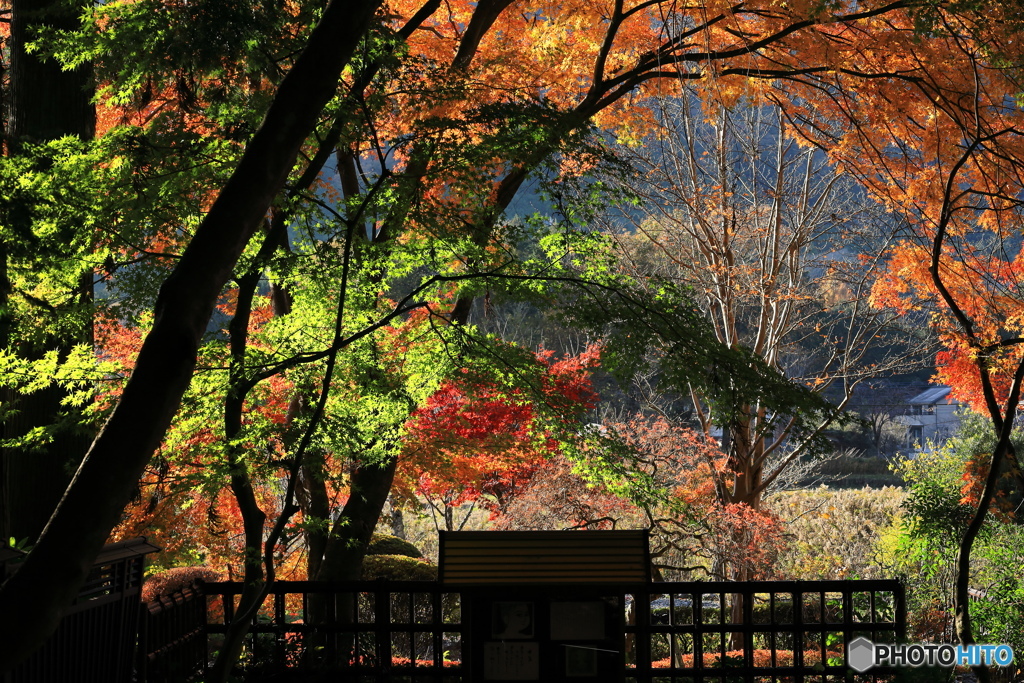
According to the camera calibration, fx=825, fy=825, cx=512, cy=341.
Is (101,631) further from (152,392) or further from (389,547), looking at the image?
(389,547)

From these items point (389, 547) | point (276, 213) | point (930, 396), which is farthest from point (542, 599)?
point (930, 396)

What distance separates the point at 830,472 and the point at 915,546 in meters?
19.4

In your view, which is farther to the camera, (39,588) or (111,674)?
(111,674)

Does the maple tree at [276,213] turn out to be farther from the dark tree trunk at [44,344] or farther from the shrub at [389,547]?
the shrub at [389,547]

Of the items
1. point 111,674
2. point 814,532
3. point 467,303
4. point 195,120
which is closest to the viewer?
point 111,674

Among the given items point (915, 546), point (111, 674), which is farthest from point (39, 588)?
point (915, 546)

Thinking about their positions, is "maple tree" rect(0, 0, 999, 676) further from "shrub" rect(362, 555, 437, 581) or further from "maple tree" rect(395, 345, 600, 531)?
"shrub" rect(362, 555, 437, 581)

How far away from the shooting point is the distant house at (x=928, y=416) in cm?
2934

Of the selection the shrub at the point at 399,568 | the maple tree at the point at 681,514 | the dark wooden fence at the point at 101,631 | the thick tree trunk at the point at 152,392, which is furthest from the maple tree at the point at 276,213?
the shrub at the point at 399,568

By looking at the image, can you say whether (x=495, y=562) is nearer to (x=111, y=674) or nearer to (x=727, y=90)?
(x=111, y=674)

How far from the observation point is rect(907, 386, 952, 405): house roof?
2962 cm

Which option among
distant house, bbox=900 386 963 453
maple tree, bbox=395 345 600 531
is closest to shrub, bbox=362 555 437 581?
maple tree, bbox=395 345 600 531

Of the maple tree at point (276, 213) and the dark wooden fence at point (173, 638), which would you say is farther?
the dark wooden fence at point (173, 638)

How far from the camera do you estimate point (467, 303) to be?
807cm
